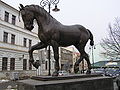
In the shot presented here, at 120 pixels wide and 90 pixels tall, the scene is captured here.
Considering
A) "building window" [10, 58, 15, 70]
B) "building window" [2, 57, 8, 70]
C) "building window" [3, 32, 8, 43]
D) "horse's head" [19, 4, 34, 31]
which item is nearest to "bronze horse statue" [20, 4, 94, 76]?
"horse's head" [19, 4, 34, 31]

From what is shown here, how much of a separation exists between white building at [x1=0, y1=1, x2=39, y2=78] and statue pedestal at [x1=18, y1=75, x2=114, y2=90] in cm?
1842

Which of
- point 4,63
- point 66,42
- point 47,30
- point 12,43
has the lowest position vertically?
point 66,42

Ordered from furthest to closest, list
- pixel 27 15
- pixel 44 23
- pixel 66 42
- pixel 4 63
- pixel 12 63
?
pixel 12 63
pixel 4 63
pixel 66 42
pixel 44 23
pixel 27 15

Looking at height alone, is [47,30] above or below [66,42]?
above

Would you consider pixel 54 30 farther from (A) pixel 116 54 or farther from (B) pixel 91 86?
(A) pixel 116 54

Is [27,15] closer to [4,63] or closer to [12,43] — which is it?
[4,63]

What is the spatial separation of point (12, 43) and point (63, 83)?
80.5ft

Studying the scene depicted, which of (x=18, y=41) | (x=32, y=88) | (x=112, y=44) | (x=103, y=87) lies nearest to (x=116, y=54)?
(x=112, y=44)

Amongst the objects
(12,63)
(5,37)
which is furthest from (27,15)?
(12,63)

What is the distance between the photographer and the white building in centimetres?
2509

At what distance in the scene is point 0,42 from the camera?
24625 mm

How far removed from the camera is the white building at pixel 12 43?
82.3 ft

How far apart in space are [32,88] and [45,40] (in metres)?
1.57

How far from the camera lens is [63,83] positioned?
430cm
